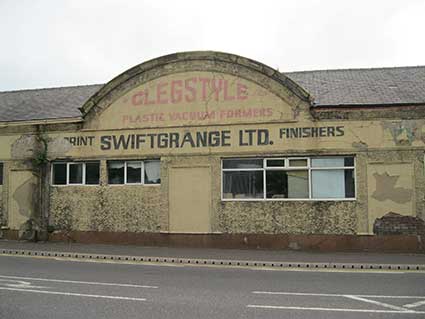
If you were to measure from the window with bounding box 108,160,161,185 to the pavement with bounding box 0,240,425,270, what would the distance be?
241 centimetres

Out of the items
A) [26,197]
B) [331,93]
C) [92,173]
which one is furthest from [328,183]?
[26,197]

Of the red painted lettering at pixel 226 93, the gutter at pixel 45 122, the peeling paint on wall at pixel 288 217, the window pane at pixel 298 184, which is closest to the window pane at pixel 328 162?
the window pane at pixel 298 184

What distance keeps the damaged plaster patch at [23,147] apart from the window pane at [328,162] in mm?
10746

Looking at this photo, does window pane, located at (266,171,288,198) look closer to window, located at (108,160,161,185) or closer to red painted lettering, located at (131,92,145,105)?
window, located at (108,160,161,185)

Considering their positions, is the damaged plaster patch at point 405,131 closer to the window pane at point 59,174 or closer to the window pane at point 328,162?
the window pane at point 328,162

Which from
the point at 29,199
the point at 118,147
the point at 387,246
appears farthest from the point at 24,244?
the point at 387,246

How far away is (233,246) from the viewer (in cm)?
1602

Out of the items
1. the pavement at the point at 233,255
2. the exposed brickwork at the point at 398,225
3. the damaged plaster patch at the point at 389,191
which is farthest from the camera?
the damaged plaster patch at the point at 389,191

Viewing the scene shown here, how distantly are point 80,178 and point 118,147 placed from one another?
1998mm

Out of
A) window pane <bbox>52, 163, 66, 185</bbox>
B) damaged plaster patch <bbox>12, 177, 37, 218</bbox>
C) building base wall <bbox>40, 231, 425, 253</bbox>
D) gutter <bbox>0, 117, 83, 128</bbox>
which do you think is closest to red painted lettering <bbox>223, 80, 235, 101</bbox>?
building base wall <bbox>40, 231, 425, 253</bbox>

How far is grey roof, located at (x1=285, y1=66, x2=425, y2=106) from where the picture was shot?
1578cm

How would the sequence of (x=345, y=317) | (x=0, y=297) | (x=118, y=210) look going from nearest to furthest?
(x=345, y=317) → (x=0, y=297) → (x=118, y=210)

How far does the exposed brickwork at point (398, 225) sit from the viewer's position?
14.8m

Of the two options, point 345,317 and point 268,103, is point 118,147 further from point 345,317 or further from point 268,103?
point 345,317
